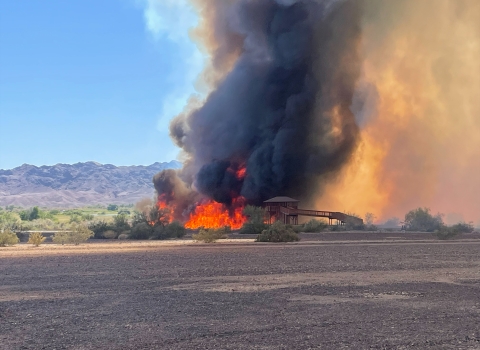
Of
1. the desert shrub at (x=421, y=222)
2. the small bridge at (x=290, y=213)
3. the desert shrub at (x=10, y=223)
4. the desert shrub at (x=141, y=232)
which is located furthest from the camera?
the desert shrub at (x=421, y=222)

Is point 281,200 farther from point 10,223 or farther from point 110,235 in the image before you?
point 10,223

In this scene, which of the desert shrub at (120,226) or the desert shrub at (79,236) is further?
the desert shrub at (120,226)

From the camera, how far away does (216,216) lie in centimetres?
6781

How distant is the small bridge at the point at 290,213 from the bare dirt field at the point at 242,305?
37179mm

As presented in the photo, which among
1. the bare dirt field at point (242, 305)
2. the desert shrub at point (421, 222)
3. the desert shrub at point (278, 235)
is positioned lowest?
the bare dirt field at point (242, 305)

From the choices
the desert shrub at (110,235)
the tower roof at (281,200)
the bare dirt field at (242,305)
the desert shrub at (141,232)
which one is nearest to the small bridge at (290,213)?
the tower roof at (281,200)

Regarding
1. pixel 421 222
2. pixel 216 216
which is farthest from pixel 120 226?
pixel 421 222

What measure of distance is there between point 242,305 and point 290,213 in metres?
48.3

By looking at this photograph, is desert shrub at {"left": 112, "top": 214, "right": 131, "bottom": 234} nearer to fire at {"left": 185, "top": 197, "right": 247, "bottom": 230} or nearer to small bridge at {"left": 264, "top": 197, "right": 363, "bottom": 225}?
fire at {"left": 185, "top": 197, "right": 247, "bottom": 230}

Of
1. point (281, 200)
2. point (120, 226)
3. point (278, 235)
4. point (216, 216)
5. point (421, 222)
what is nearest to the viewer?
point (278, 235)

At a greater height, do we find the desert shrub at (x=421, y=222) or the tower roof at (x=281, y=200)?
the tower roof at (x=281, y=200)

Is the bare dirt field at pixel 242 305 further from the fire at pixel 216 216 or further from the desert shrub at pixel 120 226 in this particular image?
the fire at pixel 216 216

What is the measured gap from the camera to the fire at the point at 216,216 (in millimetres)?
66006

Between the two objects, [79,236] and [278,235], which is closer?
[278,235]
